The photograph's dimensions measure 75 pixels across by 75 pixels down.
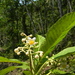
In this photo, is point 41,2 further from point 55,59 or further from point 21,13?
point 55,59

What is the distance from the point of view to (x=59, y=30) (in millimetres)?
1150

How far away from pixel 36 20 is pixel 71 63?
32462 millimetres

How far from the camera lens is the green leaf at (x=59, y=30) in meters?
1.11

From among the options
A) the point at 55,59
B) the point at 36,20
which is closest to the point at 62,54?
the point at 55,59

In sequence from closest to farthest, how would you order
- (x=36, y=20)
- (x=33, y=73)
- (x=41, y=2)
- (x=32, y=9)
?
(x=33, y=73)
(x=32, y=9)
(x=41, y=2)
(x=36, y=20)

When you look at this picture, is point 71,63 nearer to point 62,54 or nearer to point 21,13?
point 62,54

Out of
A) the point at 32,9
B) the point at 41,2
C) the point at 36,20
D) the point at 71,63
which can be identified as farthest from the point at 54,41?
the point at 36,20

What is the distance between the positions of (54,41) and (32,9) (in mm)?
23353

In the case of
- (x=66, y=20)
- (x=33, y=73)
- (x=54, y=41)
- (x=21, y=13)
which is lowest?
(x=33, y=73)

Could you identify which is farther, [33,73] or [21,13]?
[21,13]

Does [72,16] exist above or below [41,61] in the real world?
above

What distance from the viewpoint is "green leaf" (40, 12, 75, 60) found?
111 centimetres

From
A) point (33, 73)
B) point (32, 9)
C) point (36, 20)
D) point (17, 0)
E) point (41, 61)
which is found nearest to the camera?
point (33, 73)

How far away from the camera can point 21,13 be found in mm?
24438
